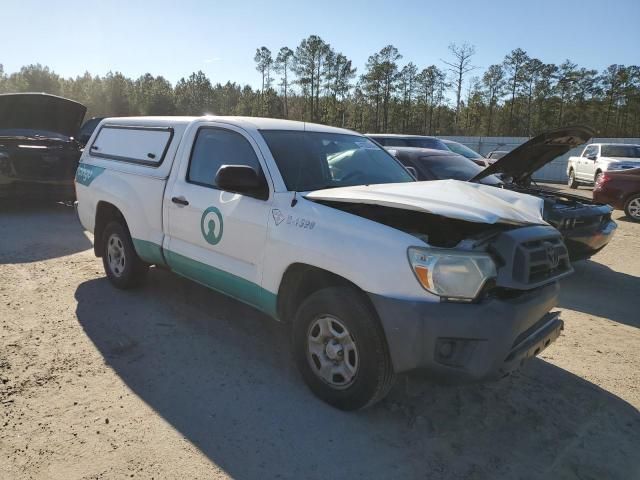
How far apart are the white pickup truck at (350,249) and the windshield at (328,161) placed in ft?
0.05

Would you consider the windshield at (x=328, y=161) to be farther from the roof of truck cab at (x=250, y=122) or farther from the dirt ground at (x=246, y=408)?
the dirt ground at (x=246, y=408)

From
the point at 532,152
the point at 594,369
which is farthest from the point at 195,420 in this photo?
the point at 532,152

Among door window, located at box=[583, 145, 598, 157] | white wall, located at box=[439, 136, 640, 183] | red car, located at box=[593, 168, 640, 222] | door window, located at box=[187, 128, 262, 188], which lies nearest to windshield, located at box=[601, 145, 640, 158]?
door window, located at box=[583, 145, 598, 157]

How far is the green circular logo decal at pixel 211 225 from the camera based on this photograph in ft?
12.9

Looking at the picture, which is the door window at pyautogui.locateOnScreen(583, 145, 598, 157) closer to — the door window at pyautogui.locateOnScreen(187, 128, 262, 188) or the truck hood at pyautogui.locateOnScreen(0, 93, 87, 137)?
the truck hood at pyautogui.locateOnScreen(0, 93, 87, 137)

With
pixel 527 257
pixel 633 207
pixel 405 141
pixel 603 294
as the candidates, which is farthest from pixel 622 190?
pixel 527 257

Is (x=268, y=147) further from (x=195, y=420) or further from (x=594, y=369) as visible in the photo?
(x=594, y=369)

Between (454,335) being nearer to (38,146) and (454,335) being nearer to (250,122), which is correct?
(250,122)

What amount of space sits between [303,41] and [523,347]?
7828 centimetres

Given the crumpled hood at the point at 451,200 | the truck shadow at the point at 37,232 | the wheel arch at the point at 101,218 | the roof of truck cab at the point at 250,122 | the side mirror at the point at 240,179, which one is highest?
the roof of truck cab at the point at 250,122

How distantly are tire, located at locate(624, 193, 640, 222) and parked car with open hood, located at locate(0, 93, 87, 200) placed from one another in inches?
472

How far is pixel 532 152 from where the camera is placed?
20.1 ft

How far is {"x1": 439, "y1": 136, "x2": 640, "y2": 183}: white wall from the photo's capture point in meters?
27.4

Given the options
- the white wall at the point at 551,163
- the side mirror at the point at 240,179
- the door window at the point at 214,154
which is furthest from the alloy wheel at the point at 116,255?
the white wall at the point at 551,163
